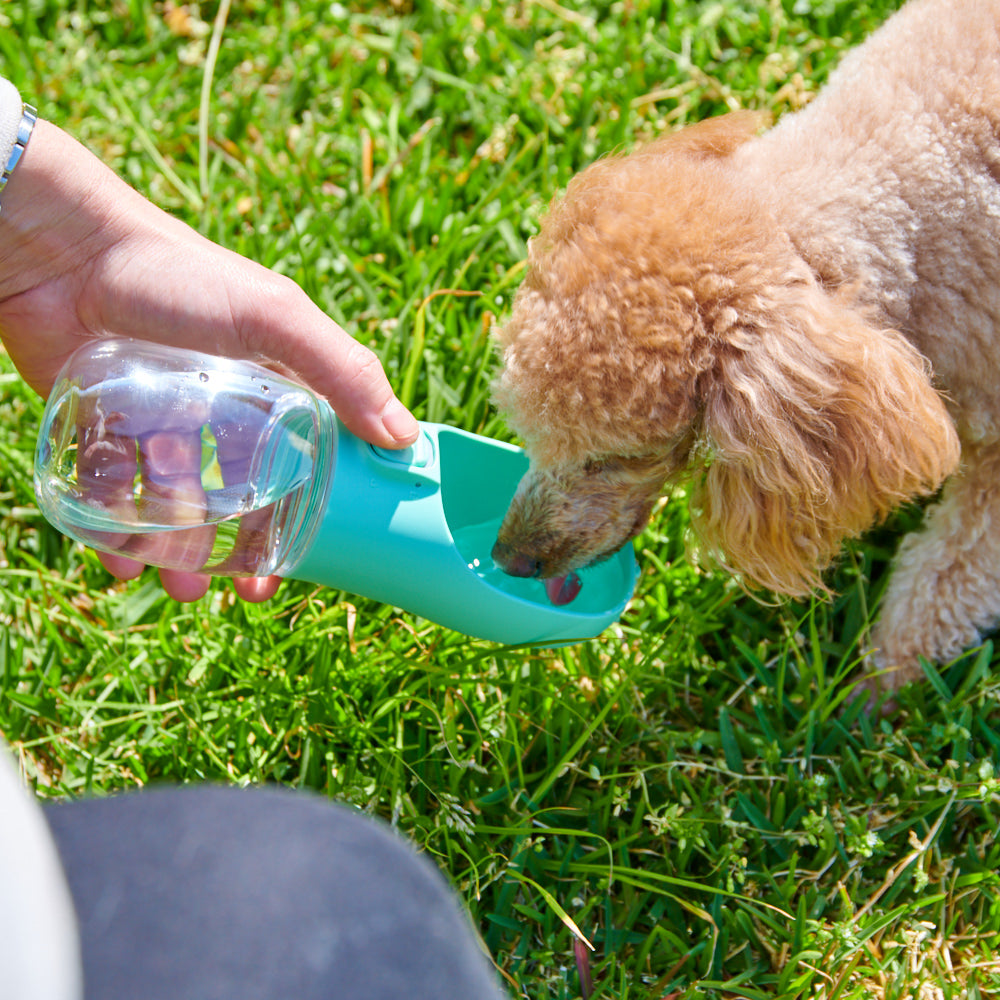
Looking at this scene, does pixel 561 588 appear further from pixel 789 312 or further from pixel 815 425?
pixel 789 312

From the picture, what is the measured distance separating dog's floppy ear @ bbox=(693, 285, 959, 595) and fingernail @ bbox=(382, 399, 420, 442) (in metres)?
0.57

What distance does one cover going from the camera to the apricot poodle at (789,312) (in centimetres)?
165

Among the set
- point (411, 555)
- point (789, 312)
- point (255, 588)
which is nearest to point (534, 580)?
point (411, 555)

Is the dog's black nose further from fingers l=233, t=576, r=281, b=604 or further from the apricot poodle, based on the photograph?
fingers l=233, t=576, r=281, b=604

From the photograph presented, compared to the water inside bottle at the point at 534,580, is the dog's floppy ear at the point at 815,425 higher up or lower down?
higher up

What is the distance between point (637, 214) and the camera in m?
1.70

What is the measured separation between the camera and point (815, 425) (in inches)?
67.4

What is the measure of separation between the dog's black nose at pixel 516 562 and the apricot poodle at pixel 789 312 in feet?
0.60

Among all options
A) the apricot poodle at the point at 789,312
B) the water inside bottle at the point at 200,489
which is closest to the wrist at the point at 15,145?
the water inside bottle at the point at 200,489

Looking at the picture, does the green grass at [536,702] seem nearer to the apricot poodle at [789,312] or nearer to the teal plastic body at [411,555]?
the teal plastic body at [411,555]

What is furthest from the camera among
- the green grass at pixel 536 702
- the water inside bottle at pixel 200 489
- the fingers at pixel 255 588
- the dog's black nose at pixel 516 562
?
the fingers at pixel 255 588

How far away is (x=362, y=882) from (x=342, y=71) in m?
3.06

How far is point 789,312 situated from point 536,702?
1.07 meters

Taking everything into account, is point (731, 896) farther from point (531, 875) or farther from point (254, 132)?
point (254, 132)
